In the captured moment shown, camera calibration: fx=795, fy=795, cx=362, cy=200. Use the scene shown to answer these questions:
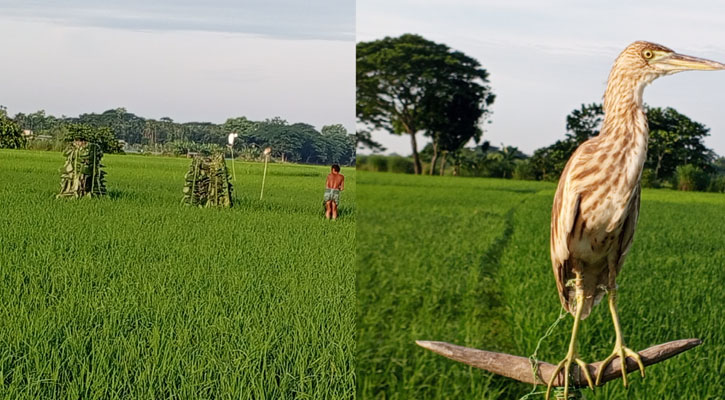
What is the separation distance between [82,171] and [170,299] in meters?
5.14

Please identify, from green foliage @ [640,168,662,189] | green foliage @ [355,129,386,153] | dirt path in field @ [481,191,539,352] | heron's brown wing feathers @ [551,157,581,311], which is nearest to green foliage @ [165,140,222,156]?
dirt path in field @ [481,191,539,352]

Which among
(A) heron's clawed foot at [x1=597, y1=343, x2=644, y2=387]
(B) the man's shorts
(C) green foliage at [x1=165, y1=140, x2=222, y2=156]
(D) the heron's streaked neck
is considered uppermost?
(C) green foliage at [x1=165, y1=140, x2=222, y2=156]

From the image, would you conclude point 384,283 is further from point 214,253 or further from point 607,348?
point 607,348

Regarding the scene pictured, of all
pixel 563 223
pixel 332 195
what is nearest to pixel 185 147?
pixel 332 195

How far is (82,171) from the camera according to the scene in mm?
10109

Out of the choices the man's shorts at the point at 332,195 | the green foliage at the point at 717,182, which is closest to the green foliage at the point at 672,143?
the green foliage at the point at 717,182

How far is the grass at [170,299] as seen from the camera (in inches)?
159

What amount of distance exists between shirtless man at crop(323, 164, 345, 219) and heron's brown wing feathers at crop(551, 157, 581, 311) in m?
7.40

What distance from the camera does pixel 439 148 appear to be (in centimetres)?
466

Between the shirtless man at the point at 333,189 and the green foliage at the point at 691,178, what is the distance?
3.50 meters

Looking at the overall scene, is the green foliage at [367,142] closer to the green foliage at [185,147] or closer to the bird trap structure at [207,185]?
the bird trap structure at [207,185]

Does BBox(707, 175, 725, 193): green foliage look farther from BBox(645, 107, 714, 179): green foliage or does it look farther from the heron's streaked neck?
the heron's streaked neck

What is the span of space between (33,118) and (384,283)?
7.69 meters

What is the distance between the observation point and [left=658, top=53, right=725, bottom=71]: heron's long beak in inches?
43.1
